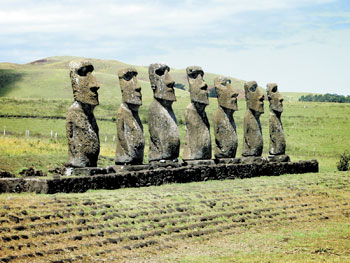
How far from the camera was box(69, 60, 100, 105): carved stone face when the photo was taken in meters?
16.5

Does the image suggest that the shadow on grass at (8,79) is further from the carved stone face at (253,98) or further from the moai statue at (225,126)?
the moai statue at (225,126)

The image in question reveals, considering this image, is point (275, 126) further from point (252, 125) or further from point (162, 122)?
point (162, 122)

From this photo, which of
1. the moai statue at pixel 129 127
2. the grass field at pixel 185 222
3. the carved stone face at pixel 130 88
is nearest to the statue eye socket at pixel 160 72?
the carved stone face at pixel 130 88

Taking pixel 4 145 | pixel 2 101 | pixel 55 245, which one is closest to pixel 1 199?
pixel 55 245

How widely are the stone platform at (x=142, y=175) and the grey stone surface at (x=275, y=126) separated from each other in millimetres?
942

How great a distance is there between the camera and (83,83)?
54.5ft

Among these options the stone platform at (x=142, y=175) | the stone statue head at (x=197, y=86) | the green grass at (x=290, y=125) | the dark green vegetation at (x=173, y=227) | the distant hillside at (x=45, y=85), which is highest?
the distant hillside at (x=45, y=85)

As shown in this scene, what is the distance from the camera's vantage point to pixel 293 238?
1434 cm

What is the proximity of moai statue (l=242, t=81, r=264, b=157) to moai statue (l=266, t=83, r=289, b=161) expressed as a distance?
1.55 meters

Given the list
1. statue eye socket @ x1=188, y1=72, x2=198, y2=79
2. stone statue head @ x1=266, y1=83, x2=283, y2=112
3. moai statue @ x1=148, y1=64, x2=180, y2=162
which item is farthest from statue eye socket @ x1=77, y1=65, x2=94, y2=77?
stone statue head @ x1=266, y1=83, x2=283, y2=112

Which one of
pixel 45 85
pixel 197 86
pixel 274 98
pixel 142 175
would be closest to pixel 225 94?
pixel 197 86

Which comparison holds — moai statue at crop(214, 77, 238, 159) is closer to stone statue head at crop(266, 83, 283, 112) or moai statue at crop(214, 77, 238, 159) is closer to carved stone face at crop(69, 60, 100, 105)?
stone statue head at crop(266, 83, 283, 112)

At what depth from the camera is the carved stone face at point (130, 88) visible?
18.5 m

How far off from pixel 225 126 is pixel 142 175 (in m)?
5.73
